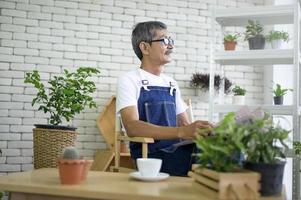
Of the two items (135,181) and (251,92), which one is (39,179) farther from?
(251,92)

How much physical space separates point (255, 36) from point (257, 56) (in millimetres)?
178

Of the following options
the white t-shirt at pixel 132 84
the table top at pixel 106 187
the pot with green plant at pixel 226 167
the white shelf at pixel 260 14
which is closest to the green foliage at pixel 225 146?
the pot with green plant at pixel 226 167

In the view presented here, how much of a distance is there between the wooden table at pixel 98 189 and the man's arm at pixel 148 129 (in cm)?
54

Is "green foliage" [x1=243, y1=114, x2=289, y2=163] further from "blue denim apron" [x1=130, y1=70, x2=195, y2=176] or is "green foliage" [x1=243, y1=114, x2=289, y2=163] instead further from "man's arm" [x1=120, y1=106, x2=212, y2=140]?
"blue denim apron" [x1=130, y1=70, x2=195, y2=176]

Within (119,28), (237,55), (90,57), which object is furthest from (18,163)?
(237,55)

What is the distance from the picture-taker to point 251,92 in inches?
163

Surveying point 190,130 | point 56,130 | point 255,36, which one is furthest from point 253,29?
point 56,130

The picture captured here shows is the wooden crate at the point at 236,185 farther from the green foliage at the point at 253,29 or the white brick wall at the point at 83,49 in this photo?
the white brick wall at the point at 83,49

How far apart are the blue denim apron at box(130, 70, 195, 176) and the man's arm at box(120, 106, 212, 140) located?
0.13 m

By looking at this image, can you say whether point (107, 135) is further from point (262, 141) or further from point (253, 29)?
point (262, 141)

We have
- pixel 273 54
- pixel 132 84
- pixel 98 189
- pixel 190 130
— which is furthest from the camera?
pixel 273 54

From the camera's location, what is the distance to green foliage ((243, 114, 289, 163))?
1214mm

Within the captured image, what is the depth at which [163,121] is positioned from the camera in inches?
94.9

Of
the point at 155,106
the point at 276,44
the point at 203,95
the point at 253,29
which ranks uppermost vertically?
the point at 253,29
